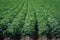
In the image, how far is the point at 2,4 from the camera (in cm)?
503

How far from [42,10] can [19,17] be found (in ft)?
1.84

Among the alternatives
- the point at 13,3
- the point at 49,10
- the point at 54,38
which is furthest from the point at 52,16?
the point at 13,3

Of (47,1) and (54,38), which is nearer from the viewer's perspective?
(54,38)

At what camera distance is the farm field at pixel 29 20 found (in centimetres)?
446

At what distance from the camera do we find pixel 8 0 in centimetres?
516

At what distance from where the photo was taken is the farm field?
4.46 metres

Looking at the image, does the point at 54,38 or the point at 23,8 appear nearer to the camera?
the point at 54,38

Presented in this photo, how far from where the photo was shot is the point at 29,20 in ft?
15.2

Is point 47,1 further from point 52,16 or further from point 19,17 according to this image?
point 19,17

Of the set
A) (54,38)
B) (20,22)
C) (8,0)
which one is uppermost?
(8,0)

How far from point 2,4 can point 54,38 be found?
4.53 ft

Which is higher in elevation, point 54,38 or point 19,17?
point 19,17

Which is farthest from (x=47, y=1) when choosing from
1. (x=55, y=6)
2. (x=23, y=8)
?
(x=23, y=8)

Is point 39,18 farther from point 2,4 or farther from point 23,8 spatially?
point 2,4
